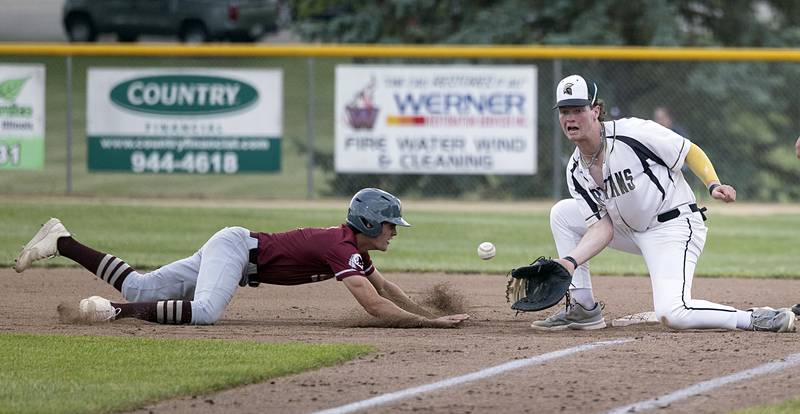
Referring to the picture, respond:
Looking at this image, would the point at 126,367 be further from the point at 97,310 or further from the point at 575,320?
the point at 575,320

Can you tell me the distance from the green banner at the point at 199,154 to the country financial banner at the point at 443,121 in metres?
1.05

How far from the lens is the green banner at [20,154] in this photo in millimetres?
17625

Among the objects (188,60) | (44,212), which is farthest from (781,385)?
(188,60)

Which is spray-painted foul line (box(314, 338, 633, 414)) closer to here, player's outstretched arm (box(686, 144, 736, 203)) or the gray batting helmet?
player's outstretched arm (box(686, 144, 736, 203))

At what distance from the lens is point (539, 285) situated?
7.62 m

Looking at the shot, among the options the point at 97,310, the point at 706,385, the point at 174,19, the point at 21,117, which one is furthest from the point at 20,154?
the point at 706,385

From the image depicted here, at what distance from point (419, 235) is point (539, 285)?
6852 millimetres

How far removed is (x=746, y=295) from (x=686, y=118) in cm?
946

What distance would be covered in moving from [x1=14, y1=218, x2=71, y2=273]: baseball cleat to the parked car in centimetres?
1981

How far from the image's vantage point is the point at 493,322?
823 cm

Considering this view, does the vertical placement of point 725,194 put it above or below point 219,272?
above

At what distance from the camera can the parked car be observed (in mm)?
27453

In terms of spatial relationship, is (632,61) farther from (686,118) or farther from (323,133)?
Answer: (323,133)

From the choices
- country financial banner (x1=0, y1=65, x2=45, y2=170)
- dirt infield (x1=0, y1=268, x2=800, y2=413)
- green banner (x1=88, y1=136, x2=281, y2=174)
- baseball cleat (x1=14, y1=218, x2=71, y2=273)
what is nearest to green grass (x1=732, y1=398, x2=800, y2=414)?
dirt infield (x1=0, y1=268, x2=800, y2=413)
